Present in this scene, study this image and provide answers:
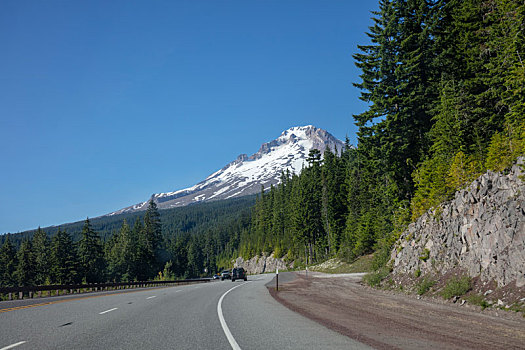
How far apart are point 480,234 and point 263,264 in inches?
4301

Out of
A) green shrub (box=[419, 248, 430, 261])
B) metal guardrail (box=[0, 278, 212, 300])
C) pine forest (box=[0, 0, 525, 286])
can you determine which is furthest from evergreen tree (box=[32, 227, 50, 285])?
green shrub (box=[419, 248, 430, 261])

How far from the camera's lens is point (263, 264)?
121750 mm

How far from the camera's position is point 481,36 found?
28.1 meters

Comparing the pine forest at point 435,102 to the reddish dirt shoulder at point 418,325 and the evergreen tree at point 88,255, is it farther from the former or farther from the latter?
the evergreen tree at point 88,255

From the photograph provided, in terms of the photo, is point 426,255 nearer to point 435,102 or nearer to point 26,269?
point 435,102

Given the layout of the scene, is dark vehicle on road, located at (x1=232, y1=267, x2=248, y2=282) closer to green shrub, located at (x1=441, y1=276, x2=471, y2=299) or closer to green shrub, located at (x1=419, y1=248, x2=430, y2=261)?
green shrub, located at (x1=419, y1=248, x2=430, y2=261)

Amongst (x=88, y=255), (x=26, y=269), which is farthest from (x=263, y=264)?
(x=26, y=269)

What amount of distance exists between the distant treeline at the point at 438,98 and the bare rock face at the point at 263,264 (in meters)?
69.2

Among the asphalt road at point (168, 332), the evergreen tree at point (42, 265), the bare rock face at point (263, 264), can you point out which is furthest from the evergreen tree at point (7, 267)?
the asphalt road at point (168, 332)

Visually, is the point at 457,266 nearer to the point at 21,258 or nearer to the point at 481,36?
the point at 481,36

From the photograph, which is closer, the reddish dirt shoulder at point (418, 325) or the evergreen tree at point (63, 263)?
the reddish dirt shoulder at point (418, 325)

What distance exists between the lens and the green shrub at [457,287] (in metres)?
15.3

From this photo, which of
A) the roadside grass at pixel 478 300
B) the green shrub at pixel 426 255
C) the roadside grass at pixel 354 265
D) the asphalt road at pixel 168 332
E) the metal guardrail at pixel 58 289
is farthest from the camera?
the roadside grass at pixel 354 265

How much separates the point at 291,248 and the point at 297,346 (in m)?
98.6
